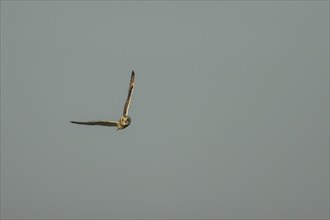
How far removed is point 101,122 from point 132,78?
4.22m

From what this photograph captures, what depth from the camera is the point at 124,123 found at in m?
37.1

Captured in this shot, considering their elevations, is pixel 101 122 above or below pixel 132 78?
below

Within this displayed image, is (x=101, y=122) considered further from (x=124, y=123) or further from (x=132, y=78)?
(x=132, y=78)

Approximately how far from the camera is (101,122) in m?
37.1

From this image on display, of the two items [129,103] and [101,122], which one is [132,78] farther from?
[101,122]

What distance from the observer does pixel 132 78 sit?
122ft

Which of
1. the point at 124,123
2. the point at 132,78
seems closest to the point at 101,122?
the point at 124,123

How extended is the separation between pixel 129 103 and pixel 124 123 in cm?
162

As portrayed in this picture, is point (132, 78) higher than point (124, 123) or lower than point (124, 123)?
higher

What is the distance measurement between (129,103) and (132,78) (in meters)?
1.98

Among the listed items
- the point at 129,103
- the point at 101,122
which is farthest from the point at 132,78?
the point at 101,122

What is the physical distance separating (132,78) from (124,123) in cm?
359

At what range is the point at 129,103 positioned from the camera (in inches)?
1468

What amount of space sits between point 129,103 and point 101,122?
2.65m
